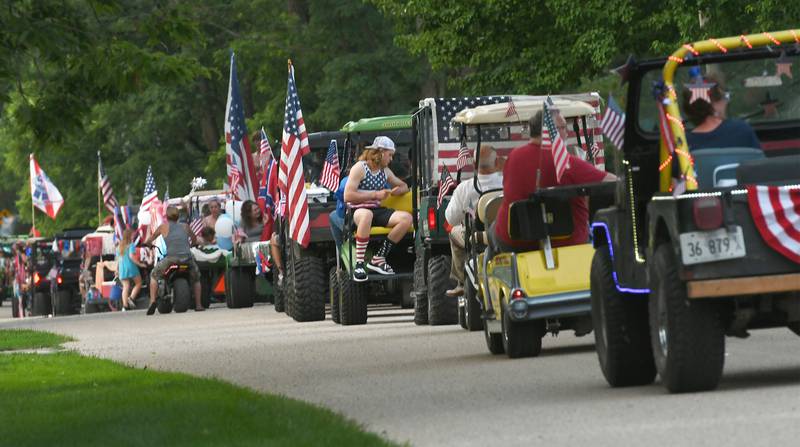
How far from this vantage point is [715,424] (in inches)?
409

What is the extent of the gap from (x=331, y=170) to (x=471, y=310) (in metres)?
7.74

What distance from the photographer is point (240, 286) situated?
36375mm

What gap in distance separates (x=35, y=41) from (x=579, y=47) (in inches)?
786

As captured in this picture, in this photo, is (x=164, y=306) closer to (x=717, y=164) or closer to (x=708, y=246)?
(x=717, y=164)

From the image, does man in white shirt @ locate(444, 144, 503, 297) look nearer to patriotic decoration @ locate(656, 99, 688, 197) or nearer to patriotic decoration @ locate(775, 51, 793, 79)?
patriotic decoration @ locate(775, 51, 793, 79)

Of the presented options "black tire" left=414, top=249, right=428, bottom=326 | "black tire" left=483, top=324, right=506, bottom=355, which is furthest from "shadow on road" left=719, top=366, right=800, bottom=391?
"black tire" left=414, top=249, right=428, bottom=326

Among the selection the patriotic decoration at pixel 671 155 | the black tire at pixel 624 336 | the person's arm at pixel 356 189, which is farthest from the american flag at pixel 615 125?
the person's arm at pixel 356 189

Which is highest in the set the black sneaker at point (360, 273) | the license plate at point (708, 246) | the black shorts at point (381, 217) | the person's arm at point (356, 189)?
the person's arm at point (356, 189)

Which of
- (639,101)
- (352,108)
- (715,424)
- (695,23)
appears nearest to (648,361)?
(639,101)

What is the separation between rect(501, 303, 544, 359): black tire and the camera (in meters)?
16.9

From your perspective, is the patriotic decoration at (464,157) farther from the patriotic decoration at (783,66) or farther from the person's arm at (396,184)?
the patriotic decoration at (783,66)

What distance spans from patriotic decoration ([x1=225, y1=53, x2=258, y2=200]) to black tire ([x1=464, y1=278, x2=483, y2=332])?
632 inches

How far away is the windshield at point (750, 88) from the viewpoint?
41.9ft

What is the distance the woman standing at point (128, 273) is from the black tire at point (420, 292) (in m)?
15.7
